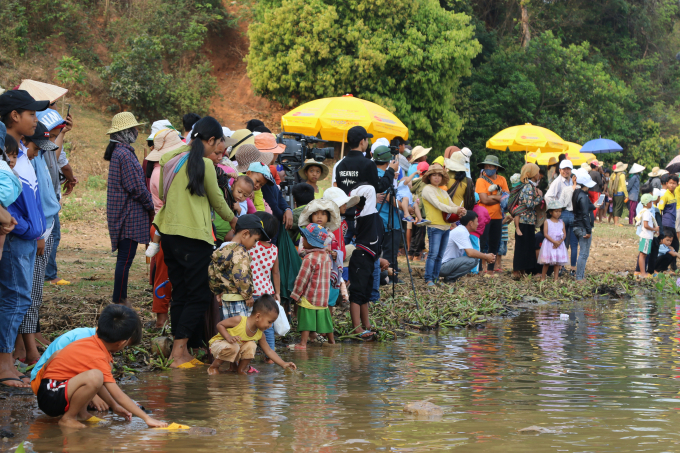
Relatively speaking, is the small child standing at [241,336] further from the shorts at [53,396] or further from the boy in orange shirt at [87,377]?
the shorts at [53,396]

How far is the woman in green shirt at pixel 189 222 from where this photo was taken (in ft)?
19.4

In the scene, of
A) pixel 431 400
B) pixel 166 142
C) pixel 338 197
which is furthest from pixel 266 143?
pixel 431 400

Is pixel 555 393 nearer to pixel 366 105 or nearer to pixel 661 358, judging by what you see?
pixel 661 358

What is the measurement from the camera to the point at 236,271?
602 cm

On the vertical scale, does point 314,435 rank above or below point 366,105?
below

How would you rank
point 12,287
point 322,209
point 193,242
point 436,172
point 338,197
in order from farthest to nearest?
point 436,172 < point 338,197 < point 322,209 < point 193,242 < point 12,287

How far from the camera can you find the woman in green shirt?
590cm

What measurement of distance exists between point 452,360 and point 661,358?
2.02 m

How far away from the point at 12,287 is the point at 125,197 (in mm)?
2730

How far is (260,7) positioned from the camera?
84.8 ft

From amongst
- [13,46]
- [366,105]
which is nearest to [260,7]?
[13,46]

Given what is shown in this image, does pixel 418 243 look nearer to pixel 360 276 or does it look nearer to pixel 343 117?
pixel 343 117

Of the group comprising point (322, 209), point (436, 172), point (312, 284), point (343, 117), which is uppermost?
point (343, 117)

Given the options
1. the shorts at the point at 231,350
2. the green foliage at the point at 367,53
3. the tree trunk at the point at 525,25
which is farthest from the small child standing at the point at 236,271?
the tree trunk at the point at 525,25
